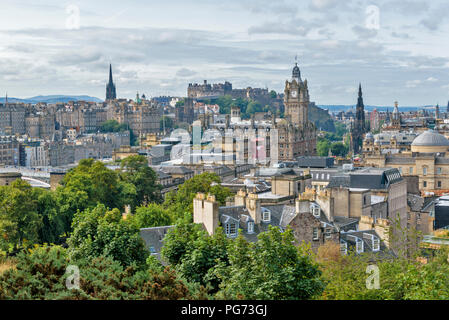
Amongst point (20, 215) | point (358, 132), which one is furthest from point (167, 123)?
point (20, 215)

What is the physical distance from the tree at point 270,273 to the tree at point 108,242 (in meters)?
5.71

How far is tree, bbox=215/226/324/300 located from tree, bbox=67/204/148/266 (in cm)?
571

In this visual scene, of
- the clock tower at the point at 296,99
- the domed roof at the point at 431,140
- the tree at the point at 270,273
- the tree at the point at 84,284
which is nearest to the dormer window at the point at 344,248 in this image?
the tree at the point at 270,273

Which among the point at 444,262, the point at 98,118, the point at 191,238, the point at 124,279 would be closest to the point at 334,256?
the point at 444,262

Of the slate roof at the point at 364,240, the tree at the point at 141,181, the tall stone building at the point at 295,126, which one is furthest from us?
the tall stone building at the point at 295,126

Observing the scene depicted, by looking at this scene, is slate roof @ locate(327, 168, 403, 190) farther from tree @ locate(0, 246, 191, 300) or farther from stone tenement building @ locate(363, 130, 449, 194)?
tree @ locate(0, 246, 191, 300)

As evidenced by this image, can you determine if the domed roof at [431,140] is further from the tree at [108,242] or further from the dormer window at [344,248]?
the tree at [108,242]

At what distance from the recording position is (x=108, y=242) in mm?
23641

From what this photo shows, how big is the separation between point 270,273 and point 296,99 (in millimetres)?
102201

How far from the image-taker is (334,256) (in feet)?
87.9

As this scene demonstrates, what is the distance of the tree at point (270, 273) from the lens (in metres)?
16.4

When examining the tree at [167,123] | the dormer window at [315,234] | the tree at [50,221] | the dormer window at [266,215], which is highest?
the tree at [167,123]
